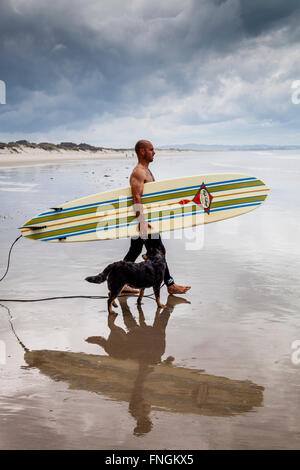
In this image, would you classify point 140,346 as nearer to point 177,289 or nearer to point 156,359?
point 156,359

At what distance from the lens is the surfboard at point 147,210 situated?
5297mm

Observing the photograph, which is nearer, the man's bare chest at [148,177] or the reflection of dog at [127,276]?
the reflection of dog at [127,276]

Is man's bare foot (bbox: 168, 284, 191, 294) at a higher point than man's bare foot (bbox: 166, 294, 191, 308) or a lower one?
higher

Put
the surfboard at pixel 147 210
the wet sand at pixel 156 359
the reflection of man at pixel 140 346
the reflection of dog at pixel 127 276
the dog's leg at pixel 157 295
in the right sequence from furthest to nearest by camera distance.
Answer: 1. the surfboard at pixel 147 210
2. the dog's leg at pixel 157 295
3. the reflection of dog at pixel 127 276
4. the reflection of man at pixel 140 346
5. the wet sand at pixel 156 359

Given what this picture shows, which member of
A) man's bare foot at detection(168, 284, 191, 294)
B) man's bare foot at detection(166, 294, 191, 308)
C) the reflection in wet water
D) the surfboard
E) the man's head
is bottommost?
the reflection in wet water

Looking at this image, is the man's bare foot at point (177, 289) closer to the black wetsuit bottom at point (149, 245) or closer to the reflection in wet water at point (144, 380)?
the black wetsuit bottom at point (149, 245)

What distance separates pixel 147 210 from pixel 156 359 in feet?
8.11

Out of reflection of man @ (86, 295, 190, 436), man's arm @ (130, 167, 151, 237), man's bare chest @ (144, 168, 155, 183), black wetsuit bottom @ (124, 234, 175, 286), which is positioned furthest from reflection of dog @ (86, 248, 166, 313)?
man's bare chest @ (144, 168, 155, 183)

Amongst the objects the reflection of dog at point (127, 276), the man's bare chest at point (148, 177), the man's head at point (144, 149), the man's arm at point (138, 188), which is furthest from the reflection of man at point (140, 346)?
the man's head at point (144, 149)

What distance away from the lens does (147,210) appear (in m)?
5.33

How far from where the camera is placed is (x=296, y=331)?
363 centimetres

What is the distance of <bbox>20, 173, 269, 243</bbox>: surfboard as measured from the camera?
5.30 meters

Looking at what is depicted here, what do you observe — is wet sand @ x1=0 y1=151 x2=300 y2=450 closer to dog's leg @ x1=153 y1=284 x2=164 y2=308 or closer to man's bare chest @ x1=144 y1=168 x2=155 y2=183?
dog's leg @ x1=153 y1=284 x2=164 y2=308
